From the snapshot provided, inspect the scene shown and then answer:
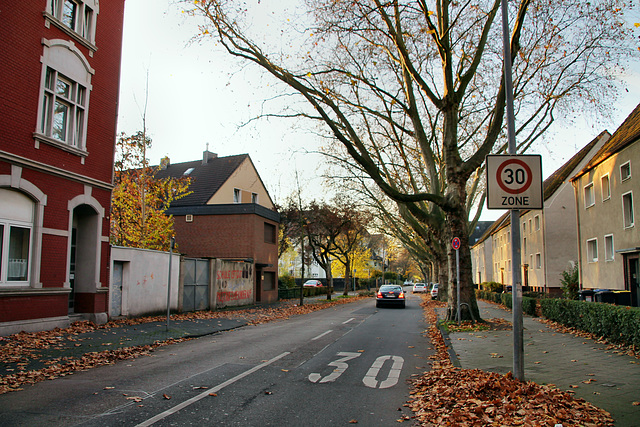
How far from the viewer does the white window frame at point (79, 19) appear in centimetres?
1334

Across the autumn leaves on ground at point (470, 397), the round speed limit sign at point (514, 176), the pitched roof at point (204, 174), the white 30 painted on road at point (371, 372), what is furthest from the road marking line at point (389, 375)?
the pitched roof at point (204, 174)

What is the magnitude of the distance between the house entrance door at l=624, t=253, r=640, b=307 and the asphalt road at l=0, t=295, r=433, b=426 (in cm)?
1351

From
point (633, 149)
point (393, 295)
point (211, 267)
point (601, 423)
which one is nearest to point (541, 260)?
point (393, 295)

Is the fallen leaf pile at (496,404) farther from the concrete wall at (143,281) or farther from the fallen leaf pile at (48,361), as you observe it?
the concrete wall at (143,281)

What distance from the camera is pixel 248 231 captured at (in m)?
29.4

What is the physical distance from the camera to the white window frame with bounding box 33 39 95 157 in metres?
13.0

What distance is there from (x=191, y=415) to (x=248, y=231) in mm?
24378

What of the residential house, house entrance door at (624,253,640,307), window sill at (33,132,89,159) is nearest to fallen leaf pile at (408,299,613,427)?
window sill at (33,132,89,159)

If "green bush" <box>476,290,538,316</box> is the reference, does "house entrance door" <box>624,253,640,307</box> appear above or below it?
above

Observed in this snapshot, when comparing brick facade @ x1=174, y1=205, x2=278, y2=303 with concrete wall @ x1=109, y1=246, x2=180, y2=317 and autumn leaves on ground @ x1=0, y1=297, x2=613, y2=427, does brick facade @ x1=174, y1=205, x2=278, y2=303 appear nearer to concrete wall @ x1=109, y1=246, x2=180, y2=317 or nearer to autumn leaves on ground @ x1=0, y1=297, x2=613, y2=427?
concrete wall @ x1=109, y1=246, x2=180, y2=317

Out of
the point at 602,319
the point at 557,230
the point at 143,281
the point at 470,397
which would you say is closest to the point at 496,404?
the point at 470,397

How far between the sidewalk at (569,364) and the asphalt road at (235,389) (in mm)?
1215

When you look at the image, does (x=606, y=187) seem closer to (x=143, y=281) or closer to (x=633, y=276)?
(x=633, y=276)

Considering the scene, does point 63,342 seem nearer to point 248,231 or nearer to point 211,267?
point 211,267
